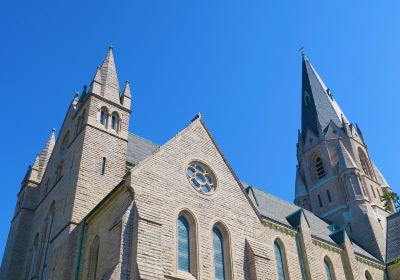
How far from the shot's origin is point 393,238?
33281mm

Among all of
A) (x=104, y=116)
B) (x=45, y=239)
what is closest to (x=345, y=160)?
(x=104, y=116)

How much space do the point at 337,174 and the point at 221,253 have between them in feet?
82.9

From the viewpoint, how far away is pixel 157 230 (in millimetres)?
14008

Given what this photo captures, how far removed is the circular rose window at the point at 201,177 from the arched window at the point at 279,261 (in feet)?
21.4

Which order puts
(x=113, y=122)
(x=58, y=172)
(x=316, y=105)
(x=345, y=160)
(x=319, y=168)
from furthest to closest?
1. (x=316, y=105)
2. (x=319, y=168)
3. (x=345, y=160)
4. (x=58, y=172)
5. (x=113, y=122)

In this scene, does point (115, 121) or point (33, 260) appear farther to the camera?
point (115, 121)

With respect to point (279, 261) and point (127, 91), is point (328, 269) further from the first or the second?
point (127, 91)

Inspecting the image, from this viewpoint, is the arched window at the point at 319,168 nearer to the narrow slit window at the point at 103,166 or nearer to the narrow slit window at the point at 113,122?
the narrow slit window at the point at 113,122

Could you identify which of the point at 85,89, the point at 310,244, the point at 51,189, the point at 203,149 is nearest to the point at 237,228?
the point at 203,149

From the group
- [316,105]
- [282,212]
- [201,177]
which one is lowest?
[201,177]

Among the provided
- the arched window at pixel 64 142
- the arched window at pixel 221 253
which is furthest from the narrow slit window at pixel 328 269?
the arched window at pixel 64 142

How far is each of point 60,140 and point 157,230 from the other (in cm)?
1281

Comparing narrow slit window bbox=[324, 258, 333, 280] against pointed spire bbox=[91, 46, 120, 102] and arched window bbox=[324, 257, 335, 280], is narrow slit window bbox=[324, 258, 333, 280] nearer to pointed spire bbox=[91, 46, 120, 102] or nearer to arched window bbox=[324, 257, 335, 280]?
arched window bbox=[324, 257, 335, 280]

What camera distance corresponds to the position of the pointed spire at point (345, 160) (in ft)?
124
